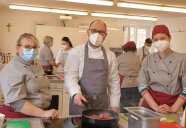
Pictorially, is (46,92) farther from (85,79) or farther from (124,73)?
(124,73)

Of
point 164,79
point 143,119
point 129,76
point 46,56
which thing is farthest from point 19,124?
point 46,56

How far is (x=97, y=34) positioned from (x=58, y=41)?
17.7 ft

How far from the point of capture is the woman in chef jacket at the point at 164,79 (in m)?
1.85

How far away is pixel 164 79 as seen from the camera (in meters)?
1.86

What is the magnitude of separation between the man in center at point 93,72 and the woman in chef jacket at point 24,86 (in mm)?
260

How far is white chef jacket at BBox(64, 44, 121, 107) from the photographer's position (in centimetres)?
183

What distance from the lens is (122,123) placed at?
149 cm

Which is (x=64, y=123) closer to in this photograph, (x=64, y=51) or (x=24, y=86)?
(x=24, y=86)

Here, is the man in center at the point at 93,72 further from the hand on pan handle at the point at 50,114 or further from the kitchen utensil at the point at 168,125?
the kitchen utensil at the point at 168,125

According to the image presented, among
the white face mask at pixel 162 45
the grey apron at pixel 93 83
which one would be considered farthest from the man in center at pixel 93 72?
the white face mask at pixel 162 45

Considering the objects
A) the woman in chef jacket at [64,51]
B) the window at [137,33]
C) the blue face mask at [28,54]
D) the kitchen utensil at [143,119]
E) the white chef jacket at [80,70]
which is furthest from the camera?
the window at [137,33]

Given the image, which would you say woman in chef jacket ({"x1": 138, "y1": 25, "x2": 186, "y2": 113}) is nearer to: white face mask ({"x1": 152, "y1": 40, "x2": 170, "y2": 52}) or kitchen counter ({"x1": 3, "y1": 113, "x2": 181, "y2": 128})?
white face mask ({"x1": 152, "y1": 40, "x2": 170, "y2": 52})

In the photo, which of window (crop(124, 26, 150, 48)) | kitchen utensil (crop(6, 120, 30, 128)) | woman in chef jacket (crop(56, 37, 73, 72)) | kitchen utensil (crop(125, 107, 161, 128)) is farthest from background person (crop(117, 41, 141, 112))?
window (crop(124, 26, 150, 48))

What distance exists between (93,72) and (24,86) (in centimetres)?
56
